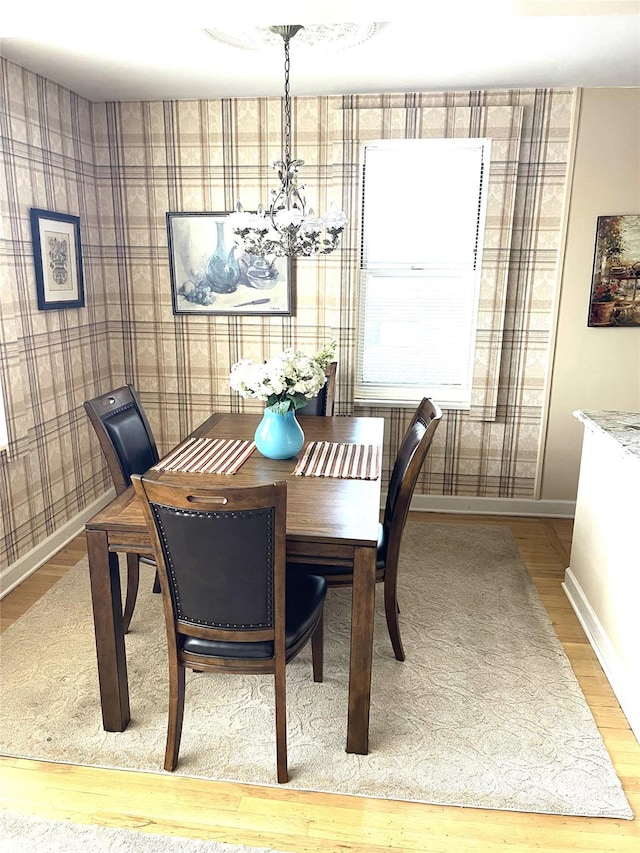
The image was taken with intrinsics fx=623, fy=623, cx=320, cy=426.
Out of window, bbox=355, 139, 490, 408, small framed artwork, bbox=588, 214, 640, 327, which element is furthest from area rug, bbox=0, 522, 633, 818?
small framed artwork, bbox=588, 214, 640, 327

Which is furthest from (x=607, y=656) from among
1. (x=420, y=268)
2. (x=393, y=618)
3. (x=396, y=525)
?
(x=420, y=268)

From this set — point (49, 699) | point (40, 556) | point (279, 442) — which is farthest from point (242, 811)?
point (40, 556)

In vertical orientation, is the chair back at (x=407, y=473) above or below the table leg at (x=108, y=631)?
above

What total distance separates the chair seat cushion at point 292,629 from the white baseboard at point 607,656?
3.82 feet

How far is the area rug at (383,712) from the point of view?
6.44 ft

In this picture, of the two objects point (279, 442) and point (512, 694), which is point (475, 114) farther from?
point (512, 694)

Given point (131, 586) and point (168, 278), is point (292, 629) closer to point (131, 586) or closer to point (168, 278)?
point (131, 586)

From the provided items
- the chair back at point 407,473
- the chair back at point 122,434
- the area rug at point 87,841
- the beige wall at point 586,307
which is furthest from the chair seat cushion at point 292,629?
the beige wall at point 586,307

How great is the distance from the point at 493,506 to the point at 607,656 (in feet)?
5.25

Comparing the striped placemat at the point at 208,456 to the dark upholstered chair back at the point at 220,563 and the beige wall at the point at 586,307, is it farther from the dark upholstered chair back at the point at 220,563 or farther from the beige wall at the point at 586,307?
the beige wall at the point at 586,307

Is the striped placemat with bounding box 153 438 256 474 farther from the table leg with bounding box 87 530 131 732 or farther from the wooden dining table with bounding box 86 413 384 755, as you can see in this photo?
the table leg with bounding box 87 530 131 732

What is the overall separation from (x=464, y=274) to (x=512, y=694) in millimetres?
2403

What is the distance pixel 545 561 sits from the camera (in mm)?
3396

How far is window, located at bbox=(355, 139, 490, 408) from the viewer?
3.64m
